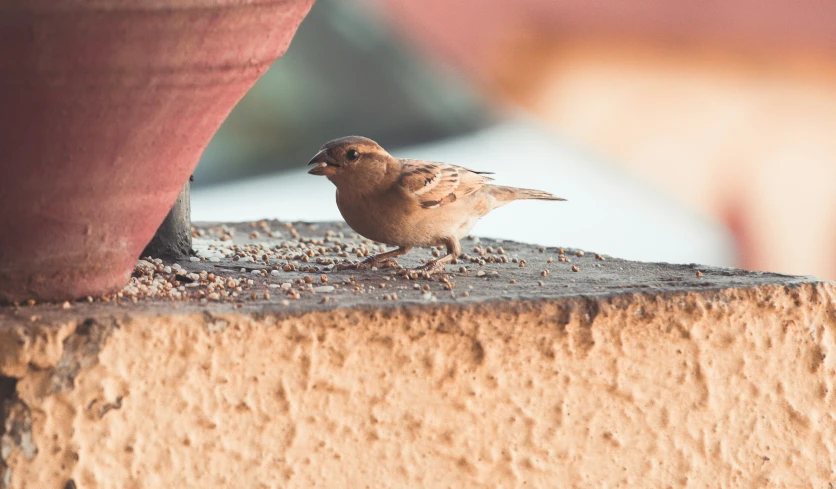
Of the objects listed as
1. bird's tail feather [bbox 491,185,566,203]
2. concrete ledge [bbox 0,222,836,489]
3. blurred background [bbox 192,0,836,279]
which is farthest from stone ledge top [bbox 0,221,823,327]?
blurred background [bbox 192,0,836,279]

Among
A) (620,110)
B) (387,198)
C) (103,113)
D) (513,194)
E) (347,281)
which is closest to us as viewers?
(103,113)

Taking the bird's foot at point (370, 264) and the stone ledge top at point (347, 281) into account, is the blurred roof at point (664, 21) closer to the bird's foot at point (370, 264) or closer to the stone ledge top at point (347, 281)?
the stone ledge top at point (347, 281)

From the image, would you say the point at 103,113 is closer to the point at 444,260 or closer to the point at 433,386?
the point at 433,386

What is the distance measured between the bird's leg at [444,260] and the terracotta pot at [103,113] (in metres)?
0.68

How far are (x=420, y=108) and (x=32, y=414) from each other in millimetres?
5639

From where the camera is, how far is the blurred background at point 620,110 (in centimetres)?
555

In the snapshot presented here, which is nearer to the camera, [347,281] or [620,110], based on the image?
[347,281]

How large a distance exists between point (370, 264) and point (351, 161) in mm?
255

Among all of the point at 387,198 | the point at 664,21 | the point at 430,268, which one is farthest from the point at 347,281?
the point at 664,21

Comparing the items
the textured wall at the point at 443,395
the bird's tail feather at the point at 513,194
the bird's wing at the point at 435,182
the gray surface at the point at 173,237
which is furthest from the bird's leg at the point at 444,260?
the gray surface at the point at 173,237

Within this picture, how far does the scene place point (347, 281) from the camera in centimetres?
227

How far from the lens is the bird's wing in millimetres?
2602

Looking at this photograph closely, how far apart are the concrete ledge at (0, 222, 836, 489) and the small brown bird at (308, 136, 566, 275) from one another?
0.31 metres

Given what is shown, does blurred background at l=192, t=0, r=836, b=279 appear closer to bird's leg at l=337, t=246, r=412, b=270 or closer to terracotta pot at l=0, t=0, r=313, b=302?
bird's leg at l=337, t=246, r=412, b=270
